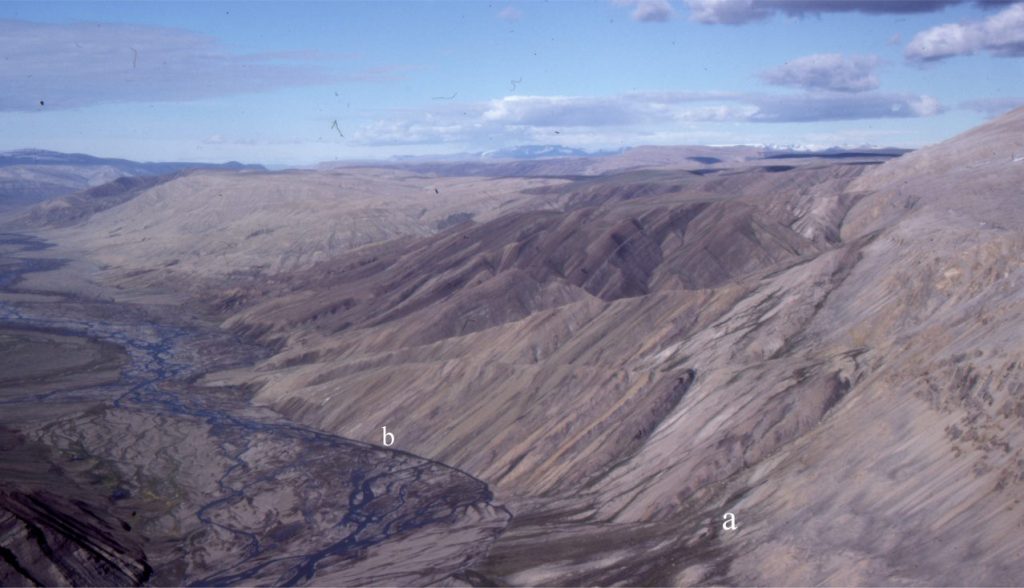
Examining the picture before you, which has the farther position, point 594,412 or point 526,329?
point 526,329

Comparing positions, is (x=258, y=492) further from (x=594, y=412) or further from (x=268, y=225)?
(x=268, y=225)

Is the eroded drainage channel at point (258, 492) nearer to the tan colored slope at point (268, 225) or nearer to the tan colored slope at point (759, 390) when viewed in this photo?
the tan colored slope at point (759, 390)

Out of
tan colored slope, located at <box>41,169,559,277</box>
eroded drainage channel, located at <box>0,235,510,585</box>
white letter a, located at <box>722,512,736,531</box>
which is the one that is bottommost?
eroded drainage channel, located at <box>0,235,510,585</box>

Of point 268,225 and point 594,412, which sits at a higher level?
point 268,225

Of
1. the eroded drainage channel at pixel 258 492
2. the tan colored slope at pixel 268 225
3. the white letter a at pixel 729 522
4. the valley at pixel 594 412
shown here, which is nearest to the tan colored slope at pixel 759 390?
the valley at pixel 594 412

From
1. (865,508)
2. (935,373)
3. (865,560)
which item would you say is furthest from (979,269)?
(865,560)

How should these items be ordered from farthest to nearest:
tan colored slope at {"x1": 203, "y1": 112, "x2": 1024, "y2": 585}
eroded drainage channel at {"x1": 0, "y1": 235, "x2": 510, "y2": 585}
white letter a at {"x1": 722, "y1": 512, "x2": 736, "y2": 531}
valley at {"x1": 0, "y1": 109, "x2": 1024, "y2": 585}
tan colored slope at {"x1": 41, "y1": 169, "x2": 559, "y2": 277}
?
tan colored slope at {"x1": 41, "y1": 169, "x2": 559, "y2": 277}
eroded drainage channel at {"x1": 0, "y1": 235, "x2": 510, "y2": 585}
white letter a at {"x1": 722, "y1": 512, "x2": 736, "y2": 531}
valley at {"x1": 0, "y1": 109, "x2": 1024, "y2": 585}
tan colored slope at {"x1": 203, "y1": 112, "x2": 1024, "y2": 585}

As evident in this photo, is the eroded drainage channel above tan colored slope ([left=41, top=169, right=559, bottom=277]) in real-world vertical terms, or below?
below

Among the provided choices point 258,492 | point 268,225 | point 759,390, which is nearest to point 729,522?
point 759,390

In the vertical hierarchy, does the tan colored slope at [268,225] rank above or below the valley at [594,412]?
above

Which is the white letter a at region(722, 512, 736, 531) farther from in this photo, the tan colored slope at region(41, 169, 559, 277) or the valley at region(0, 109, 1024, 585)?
the tan colored slope at region(41, 169, 559, 277)

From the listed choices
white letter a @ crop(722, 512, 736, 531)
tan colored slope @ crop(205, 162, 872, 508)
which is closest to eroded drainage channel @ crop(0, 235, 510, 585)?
tan colored slope @ crop(205, 162, 872, 508)

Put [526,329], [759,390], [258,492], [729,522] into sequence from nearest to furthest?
[729,522] → [759,390] → [258,492] → [526,329]
